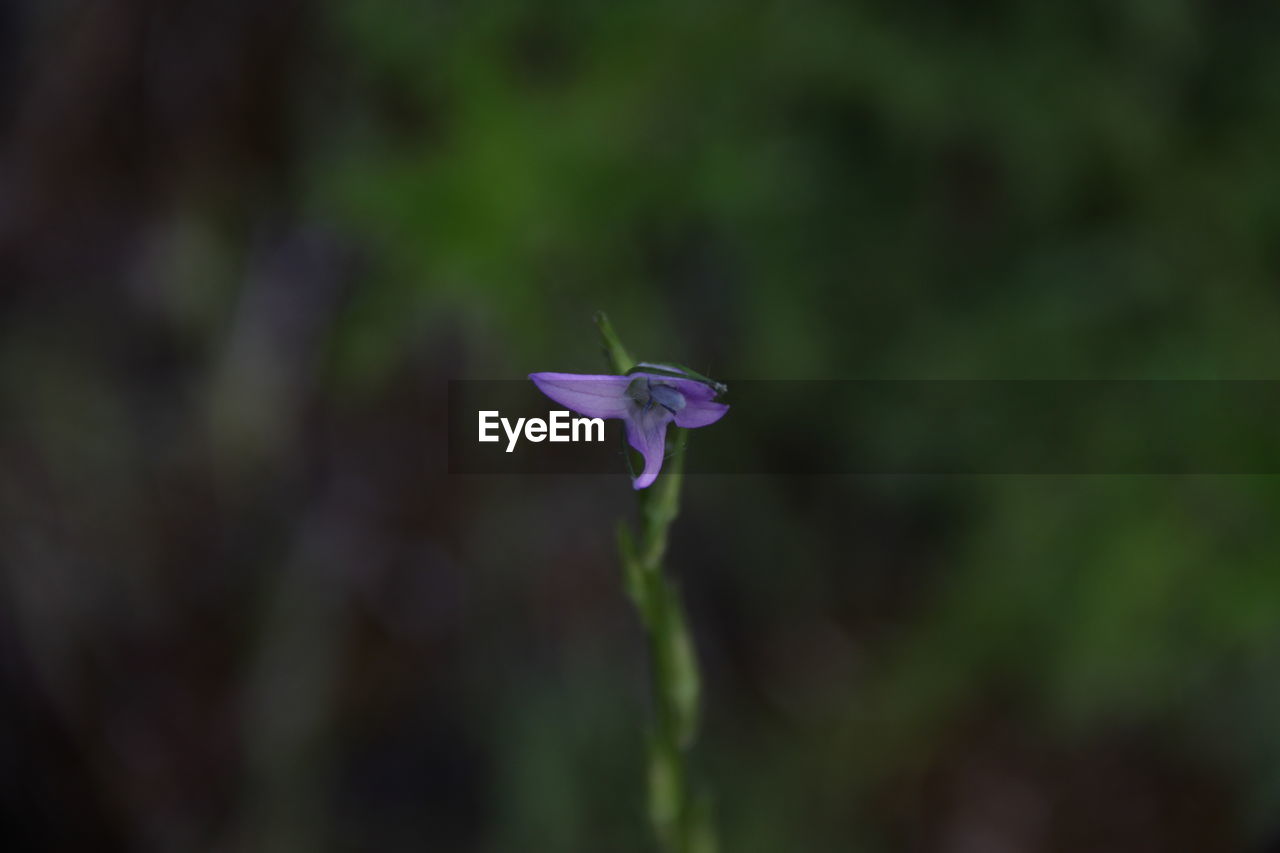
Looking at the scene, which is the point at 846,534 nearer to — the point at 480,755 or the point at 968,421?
the point at 968,421

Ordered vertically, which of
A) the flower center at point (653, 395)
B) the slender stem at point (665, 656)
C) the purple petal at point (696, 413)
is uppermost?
the flower center at point (653, 395)

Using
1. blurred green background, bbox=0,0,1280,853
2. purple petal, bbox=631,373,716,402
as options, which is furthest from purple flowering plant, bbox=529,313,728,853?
blurred green background, bbox=0,0,1280,853

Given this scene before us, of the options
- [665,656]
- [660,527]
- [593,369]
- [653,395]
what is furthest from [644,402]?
[593,369]

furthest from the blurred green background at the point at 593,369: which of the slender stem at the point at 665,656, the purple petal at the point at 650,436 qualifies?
the purple petal at the point at 650,436

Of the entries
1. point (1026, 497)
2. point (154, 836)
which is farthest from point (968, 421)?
point (154, 836)

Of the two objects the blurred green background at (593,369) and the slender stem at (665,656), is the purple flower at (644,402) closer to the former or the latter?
the slender stem at (665,656)

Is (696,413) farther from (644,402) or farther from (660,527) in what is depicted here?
(660,527)

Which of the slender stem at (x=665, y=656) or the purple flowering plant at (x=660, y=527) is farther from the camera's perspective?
the slender stem at (x=665, y=656)
